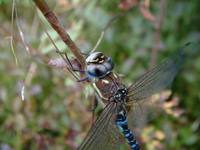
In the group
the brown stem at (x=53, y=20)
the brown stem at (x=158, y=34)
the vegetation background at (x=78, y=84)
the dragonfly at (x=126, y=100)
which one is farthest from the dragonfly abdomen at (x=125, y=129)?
the brown stem at (x=158, y=34)

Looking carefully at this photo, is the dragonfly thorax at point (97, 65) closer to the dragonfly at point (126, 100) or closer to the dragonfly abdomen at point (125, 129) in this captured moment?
the dragonfly at point (126, 100)

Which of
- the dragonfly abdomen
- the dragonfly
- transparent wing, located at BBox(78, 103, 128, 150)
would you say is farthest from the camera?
the dragonfly abdomen

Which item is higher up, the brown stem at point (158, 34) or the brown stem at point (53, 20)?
the brown stem at point (53, 20)

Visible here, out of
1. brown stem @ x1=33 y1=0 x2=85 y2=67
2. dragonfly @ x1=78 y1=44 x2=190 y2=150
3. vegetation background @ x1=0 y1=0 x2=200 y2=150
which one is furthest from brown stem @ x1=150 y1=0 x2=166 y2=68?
brown stem @ x1=33 y1=0 x2=85 y2=67

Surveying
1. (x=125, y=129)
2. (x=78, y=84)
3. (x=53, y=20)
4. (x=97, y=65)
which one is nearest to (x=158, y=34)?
(x=78, y=84)

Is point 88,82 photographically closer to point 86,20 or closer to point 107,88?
point 107,88

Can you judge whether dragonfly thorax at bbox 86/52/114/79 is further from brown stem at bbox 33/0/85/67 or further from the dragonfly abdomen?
the dragonfly abdomen

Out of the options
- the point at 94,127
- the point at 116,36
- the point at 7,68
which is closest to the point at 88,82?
the point at 94,127

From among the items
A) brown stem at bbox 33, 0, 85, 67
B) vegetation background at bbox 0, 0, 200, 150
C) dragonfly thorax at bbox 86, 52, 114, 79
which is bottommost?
vegetation background at bbox 0, 0, 200, 150
